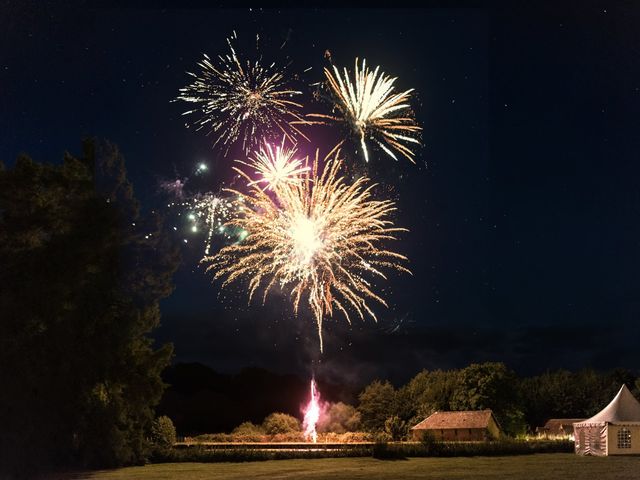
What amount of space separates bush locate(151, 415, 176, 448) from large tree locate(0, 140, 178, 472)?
7.89m

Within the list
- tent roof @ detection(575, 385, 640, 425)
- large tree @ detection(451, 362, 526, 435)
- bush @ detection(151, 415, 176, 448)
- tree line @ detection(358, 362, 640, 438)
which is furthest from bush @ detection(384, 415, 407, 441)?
tent roof @ detection(575, 385, 640, 425)

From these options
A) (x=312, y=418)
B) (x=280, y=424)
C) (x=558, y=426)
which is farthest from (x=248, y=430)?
(x=558, y=426)

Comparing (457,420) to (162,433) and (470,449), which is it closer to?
(470,449)

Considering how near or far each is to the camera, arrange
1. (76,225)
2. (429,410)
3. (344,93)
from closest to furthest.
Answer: (344,93) < (76,225) < (429,410)

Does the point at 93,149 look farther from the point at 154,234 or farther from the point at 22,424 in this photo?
the point at 22,424

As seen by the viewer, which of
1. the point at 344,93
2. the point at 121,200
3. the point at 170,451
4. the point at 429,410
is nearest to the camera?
the point at 344,93

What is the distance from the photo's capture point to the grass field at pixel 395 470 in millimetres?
33031

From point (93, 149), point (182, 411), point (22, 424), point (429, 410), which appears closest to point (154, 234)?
point (93, 149)

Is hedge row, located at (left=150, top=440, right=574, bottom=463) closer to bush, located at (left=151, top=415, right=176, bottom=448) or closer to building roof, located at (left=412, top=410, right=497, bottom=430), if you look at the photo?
bush, located at (left=151, top=415, right=176, bottom=448)

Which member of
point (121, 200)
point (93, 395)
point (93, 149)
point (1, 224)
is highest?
point (93, 149)

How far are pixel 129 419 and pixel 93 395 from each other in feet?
15.8

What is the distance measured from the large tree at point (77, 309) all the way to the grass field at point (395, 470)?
2.74m

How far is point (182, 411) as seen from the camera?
10606 cm

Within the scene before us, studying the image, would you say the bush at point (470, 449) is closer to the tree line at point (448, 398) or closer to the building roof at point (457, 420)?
the building roof at point (457, 420)
